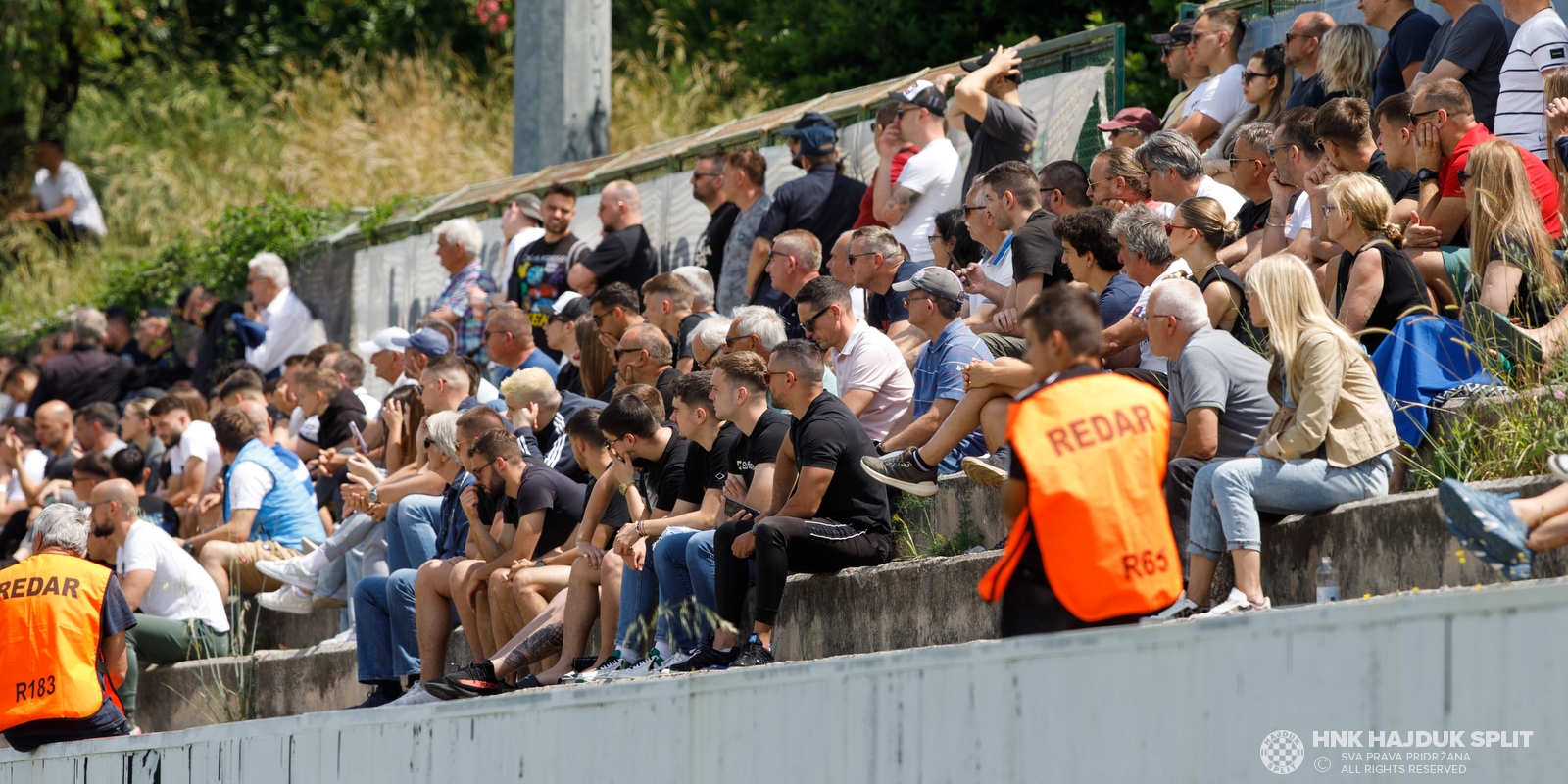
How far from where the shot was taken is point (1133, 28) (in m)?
14.8

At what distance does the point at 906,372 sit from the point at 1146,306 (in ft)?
5.14

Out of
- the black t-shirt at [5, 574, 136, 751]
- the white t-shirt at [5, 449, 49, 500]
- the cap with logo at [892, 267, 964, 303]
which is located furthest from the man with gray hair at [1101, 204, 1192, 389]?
the white t-shirt at [5, 449, 49, 500]

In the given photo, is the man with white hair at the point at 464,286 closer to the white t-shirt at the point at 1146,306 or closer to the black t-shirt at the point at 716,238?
the black t-shirt at the point at 716,238

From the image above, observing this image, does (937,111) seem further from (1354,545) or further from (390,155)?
(390,155)

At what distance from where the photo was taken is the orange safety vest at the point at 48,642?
306 inches

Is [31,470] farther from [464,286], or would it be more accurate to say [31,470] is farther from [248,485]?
[248,485]

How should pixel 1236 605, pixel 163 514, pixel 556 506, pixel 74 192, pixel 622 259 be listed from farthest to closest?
1. pixel 74 192
2. pixel 163 514
3. pixel 622 259
4. pixel 556 506
5. pixel 1236 605

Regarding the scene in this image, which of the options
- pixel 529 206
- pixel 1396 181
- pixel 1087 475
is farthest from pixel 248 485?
pixel 1087 475

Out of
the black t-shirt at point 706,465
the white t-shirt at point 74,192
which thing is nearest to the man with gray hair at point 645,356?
the black t-shirt at point 706,465

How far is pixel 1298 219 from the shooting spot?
7328mm

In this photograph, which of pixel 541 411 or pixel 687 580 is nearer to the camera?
pixel 687 580

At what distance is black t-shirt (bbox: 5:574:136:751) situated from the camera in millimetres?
7906

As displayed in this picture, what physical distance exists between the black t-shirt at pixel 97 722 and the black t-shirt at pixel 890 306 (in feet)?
12.8

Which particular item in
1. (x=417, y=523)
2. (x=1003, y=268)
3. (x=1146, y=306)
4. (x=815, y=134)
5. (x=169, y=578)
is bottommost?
(x=169, y=578)
